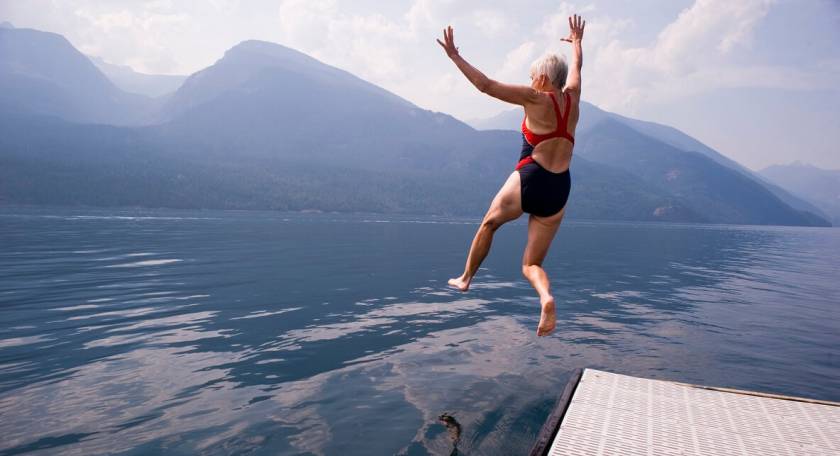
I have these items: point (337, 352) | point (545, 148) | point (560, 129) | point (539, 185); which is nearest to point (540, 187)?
point (539, 185)

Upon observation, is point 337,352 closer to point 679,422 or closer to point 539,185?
point 679,422

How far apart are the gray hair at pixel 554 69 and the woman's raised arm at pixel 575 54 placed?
10 cm

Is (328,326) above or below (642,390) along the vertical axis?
below

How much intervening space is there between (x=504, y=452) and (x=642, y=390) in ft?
7.27

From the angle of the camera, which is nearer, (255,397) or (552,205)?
(552,205)

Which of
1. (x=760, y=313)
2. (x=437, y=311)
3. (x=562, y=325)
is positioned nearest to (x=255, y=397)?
(x=437, y=311)

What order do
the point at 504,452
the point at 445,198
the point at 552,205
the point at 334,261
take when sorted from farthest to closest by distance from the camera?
the point at 445,198 → the point at 334,261 → the point at 504,452 → the point at 552,205

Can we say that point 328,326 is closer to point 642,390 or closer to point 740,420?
point 642,390

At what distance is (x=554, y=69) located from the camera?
4750mm

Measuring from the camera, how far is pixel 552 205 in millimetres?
4887

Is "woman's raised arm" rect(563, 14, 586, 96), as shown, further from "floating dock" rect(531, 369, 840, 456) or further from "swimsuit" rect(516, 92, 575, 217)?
"floating dock" rect(531, 369, 840, 456)

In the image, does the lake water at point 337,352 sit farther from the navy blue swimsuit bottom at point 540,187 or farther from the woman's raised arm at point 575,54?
the woman's raised arm at point 575,54

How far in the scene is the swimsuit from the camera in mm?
4699

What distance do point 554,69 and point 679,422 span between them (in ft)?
14.3
